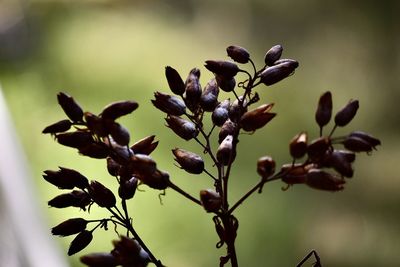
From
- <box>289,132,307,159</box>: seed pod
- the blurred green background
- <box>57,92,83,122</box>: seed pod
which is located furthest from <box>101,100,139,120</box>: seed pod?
the blurred green background

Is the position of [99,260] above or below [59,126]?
below

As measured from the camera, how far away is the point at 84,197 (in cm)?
49

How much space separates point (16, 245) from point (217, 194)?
3.27 feet

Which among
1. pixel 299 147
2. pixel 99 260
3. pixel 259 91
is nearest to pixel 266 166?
pixel 299 147

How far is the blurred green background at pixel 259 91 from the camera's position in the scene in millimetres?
1645

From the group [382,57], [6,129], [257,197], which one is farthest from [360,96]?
[6,129]

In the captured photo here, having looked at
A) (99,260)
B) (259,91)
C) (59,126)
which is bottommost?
(99,260)

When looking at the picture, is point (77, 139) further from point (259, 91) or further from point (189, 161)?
point (259, 91)

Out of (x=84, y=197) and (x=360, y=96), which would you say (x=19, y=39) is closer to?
(x=360, y=96)

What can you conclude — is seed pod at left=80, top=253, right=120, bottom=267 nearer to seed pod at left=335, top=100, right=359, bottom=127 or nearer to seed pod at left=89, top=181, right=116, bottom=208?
seed pod at left=89, top=181, right=116, bottom=208

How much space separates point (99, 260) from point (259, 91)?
59.8 inches

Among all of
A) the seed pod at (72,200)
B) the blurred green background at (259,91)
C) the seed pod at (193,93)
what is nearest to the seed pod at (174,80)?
the seed pod at (193,93)

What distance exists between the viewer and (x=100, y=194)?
0.49m

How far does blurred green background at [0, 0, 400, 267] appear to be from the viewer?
164 cm
